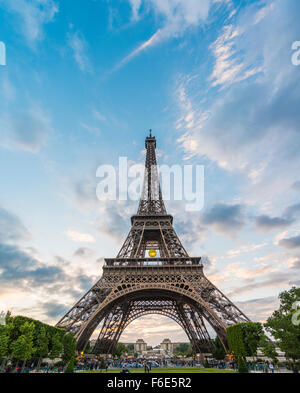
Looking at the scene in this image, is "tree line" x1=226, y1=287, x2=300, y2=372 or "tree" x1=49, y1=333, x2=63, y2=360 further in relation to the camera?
"tree" x1=49, y1=333, x2=63, y2=360

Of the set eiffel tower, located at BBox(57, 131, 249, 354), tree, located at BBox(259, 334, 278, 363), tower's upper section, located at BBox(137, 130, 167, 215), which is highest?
tower's upper section, located at BBox(137, 130, 167, 215)

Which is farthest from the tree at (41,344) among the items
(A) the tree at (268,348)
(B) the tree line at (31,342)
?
(A) the tree at (268,348)

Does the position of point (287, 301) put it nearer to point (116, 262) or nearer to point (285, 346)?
point (285, 346)

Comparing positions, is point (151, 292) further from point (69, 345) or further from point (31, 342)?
point (31, 342)

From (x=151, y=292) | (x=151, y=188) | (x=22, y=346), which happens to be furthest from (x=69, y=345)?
(x=151, y=188)

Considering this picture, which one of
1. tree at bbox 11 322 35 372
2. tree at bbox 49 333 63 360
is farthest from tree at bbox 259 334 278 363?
tree at bbox 11 322 35 372

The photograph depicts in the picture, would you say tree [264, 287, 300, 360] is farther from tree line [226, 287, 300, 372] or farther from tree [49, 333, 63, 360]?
tree [49, 333, 63, 360]

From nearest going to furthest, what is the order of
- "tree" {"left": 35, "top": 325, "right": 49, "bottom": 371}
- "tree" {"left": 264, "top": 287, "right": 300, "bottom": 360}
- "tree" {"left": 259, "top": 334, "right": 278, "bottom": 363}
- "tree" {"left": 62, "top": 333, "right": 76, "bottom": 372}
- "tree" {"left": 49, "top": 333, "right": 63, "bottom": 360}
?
"tree" {"left": 264, "top": 287, "right": 300, "bottom": 360}, "tree" {"left": 259, "top": 334, "right": 278, "bottom": 363}, "tree" {"left": 35, "top": 325, "right": 49, "bottom": 371}, "tree" {"left": 49, "top": 333, "right": 63, "bottom": 360}, "tree" {"left": 62, "top": 333, "right": 76, "bottom": 372}
